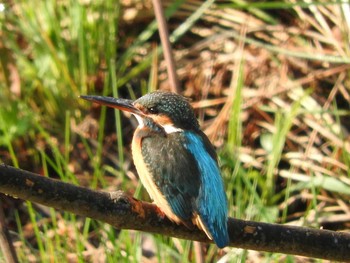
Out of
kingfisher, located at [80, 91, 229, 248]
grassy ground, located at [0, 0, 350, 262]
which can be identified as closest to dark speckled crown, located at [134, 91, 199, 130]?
kingfisher, located at [80, 91, 229, 248]

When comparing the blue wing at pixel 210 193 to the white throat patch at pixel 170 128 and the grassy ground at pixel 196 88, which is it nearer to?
the white throat patch at pixel 170 128

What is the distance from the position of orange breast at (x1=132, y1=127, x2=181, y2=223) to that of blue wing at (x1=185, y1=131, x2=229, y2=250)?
0.12m

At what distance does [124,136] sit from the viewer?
15.6 feet

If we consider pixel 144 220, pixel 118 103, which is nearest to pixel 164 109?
pixel 118 103

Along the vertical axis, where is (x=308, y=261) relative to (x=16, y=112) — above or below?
below

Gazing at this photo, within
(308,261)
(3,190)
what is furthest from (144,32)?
(3,190)

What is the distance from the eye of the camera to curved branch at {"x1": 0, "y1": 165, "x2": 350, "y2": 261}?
212 cm

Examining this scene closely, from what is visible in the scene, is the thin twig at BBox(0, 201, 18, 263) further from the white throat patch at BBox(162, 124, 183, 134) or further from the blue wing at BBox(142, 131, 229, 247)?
the white throat patch at BBox(162, 124, 183, 134)

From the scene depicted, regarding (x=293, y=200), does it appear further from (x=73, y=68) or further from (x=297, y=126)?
(x=73, y=68)

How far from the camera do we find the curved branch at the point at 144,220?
2.12 meters

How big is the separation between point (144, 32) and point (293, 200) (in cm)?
147

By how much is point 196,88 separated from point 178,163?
2.13 m

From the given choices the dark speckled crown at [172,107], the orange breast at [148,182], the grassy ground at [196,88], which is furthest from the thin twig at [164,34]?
→ the grassy ground at [196,88]

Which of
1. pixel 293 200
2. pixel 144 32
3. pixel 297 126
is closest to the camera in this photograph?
pixel 293 200
